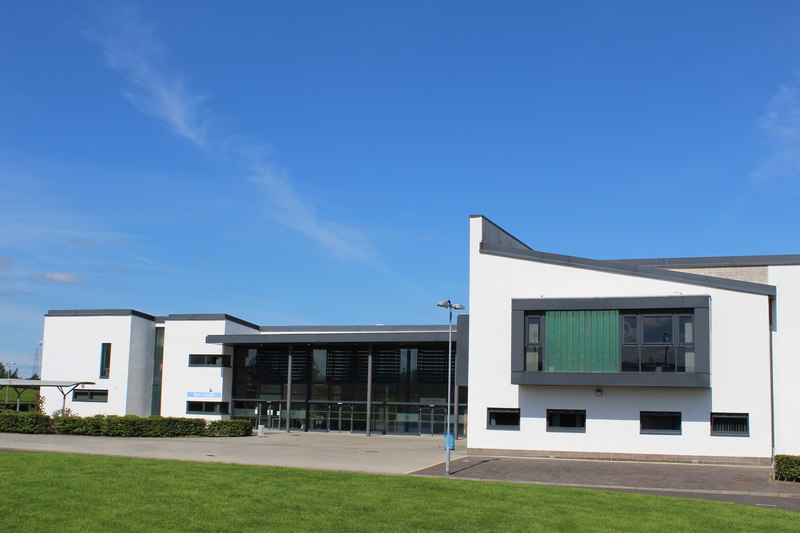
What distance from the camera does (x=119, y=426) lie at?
4000cm

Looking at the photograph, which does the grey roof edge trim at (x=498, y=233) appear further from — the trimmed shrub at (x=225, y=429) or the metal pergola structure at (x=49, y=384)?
the metal pergola structure at (x=49, y=384)

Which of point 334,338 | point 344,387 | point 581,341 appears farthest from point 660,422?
point 344,387

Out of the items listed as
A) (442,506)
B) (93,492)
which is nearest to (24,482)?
(93,492)

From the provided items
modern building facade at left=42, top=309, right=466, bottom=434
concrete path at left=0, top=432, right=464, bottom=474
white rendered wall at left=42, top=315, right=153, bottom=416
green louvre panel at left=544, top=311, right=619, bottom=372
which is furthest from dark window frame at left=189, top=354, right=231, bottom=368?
green louvre panel at left=544, top=311, right=619, bottom=372

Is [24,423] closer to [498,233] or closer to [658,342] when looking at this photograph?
[498,233]

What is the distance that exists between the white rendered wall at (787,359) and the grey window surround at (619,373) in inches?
110

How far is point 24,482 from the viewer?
62.1ft

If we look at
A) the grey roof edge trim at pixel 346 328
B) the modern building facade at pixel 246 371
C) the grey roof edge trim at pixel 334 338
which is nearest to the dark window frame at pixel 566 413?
the grey roof edge trim at pixel 334 338

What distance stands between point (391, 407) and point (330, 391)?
4.03 metres

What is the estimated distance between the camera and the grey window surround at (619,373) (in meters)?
28.9

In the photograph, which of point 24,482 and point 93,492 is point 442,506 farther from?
point 24,482

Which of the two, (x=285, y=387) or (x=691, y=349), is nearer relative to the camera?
(x=691, y=349)

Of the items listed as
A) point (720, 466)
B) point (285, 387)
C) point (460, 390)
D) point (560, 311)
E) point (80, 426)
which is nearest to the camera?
point (720, 466)

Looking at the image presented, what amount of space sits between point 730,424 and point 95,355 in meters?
38.1
